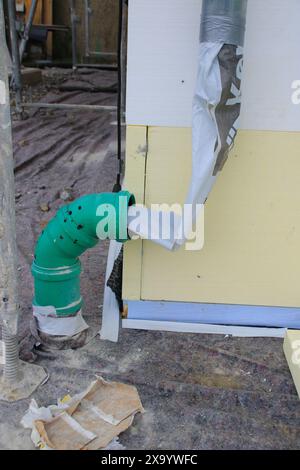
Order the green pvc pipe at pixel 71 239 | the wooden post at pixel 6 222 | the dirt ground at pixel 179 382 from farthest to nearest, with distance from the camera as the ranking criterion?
the green pvc pipe at pixel 71 239, the dirt ground at pixel 179 382, the wooden post at pixel 6 222

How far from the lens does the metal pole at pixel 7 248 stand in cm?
166

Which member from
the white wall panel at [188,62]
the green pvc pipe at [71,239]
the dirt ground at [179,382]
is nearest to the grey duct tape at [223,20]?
the white wall panel at [188,62]

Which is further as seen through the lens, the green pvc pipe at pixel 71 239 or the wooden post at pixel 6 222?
the green pvc pipe at pixel 71 239

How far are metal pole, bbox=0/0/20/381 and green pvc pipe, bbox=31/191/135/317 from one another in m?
0.23

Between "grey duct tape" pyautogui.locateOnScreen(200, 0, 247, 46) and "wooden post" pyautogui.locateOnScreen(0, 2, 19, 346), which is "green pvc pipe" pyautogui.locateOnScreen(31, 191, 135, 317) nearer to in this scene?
"wooden post" pyautogui.locateOnScreen(0, 2, 19, 346)

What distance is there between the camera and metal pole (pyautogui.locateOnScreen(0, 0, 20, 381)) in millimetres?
1661

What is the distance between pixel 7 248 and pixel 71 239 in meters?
0.28

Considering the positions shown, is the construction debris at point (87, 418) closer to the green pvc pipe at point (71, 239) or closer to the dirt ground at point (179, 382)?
the dirt ground at point (179, 382)

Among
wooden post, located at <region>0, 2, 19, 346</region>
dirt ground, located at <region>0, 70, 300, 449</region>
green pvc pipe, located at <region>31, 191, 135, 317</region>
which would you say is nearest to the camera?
wooden post, located at <region>0, 2, 19, 346</region>

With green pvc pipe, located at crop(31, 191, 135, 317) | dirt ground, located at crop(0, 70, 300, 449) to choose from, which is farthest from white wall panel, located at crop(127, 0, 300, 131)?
dirt ground, located at crop(0, 70, 300, 449)

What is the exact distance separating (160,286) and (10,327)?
726 millimetres

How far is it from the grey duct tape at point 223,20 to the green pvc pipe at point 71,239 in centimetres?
68

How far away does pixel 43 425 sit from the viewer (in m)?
1.71
